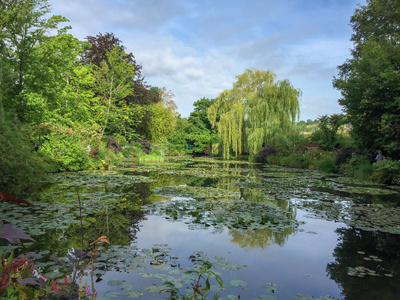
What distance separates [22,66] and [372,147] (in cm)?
1651

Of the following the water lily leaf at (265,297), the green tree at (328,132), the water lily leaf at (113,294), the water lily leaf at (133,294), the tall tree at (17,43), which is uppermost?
→ the tall tree at (17,43)

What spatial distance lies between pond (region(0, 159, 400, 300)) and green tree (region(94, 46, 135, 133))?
576 inches

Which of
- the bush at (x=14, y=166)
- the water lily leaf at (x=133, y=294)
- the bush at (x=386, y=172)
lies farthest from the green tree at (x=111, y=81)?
the water lily leaf at (x=133, y=294)

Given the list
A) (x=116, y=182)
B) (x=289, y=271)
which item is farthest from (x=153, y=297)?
(x=116, y=182)

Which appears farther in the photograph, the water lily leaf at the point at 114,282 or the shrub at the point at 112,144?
the shrub at the point at 112,144

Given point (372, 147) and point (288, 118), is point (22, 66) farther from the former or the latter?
point (288, 118)

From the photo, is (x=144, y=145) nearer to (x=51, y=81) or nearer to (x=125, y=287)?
(x=51, y=81)

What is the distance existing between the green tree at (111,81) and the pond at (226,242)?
48.0 ft

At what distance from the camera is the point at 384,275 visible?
2.88 meters

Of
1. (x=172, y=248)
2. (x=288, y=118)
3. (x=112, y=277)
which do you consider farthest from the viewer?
(x=288, y=118)

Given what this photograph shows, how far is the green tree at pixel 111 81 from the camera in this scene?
20.4m

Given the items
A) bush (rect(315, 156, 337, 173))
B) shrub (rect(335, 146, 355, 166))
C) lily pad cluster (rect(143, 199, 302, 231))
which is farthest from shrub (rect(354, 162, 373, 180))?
lily pad cluster (rect(143, 199, 302, 231))

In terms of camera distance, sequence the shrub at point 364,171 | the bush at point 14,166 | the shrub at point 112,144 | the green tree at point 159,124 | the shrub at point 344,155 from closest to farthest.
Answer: the bush at point 14,166 < the shrub at point 364,171 < the shrub at point 344,155 < the shrub at point 112,144 < the green tree at point 159,124

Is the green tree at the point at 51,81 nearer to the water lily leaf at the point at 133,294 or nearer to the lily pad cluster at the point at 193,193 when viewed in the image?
the lily pad cluster at the point at 193,193
